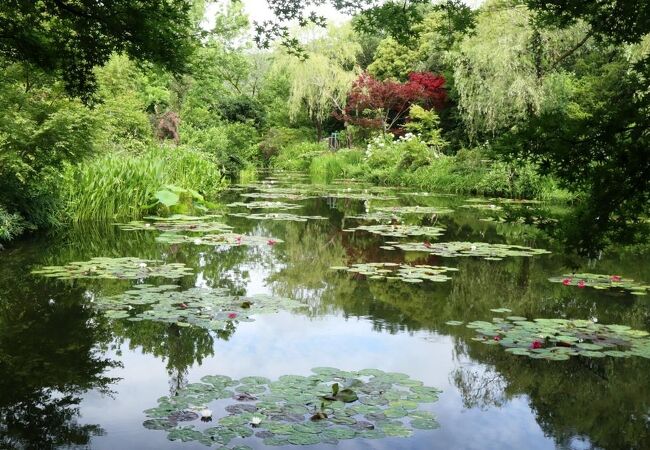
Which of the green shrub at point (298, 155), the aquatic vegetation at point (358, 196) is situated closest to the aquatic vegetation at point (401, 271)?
the aquatic vegetation at point (358, 196)

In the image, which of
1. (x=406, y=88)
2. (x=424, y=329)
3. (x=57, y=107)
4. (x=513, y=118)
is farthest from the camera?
(x=406, y=88)

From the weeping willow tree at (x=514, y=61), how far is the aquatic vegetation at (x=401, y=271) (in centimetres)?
818

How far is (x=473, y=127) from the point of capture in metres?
15.9

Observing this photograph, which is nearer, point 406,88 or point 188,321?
point 188,321

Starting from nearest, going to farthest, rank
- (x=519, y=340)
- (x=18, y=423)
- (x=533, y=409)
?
(x=18, y=423)
(x=533, y=409)
(x=519, y=340)

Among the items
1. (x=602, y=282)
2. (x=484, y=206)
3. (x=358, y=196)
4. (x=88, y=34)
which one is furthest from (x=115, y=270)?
(x=358, y=196)

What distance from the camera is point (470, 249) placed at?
275 inches

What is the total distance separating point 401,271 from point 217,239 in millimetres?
2570

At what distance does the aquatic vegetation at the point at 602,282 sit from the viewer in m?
5.29

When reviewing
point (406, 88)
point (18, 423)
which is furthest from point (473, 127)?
point (18, 423)

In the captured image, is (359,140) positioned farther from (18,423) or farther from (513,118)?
(18,423)

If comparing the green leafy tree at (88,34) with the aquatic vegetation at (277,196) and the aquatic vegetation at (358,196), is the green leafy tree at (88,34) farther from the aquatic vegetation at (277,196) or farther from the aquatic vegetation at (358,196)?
the aquatic vegetation at (358,196)

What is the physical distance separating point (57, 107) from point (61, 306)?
11.2 feet

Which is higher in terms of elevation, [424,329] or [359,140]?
[359,140]
